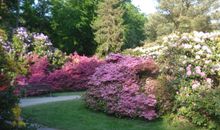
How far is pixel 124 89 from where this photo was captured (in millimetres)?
11977

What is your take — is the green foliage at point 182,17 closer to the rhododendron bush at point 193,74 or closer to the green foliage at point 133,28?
the green foliage at point 133,28

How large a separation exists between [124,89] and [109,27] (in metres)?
36.0

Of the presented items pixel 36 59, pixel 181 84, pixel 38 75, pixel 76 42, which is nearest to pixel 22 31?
pixel 36 59

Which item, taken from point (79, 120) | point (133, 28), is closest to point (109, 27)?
point (133, 28)

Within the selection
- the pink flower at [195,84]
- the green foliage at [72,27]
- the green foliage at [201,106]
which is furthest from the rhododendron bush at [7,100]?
the green foliage at [72,27]

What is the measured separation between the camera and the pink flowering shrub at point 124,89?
1162 centimetres

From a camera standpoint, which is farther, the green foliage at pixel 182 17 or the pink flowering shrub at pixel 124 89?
the green foliage at pixel 182 17

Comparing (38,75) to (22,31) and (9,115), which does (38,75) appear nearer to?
(22,31)

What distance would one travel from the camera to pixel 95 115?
→ 11.8 meters

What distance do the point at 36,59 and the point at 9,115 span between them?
1357 centimetres

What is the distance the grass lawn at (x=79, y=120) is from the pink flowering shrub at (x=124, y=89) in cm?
25

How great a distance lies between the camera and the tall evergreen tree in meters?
47.2

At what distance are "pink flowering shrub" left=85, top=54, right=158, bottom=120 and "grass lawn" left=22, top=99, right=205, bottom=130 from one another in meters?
0.25

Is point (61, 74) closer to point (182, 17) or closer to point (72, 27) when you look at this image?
point (182, 17)
